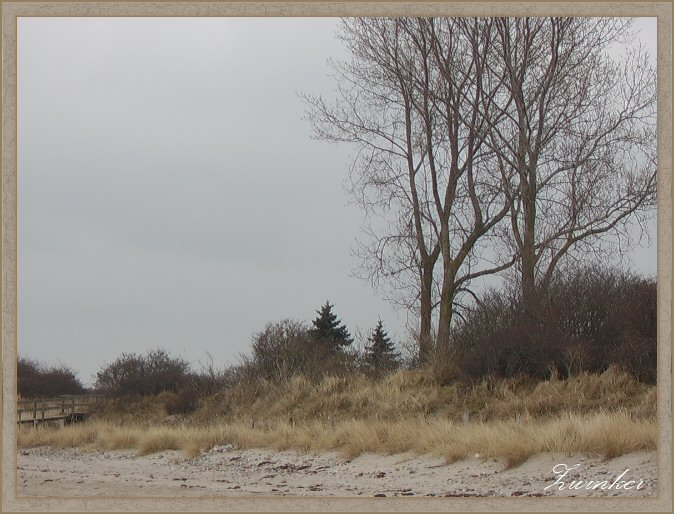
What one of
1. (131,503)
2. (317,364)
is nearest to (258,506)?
(131,503)

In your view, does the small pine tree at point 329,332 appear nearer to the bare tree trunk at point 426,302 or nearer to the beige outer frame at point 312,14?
the bare tree trunk at point 426,302

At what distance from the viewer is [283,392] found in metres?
20.4

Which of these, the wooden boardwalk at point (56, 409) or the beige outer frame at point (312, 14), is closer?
the beige outer frame at point (312, 14)

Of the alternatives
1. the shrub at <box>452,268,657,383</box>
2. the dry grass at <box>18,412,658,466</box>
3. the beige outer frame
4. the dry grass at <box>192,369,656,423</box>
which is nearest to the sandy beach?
the dry grass at <box>18,412,658,466</box>

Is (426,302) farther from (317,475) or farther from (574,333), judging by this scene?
(317,475)

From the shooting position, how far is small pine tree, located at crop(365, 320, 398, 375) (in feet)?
66.4

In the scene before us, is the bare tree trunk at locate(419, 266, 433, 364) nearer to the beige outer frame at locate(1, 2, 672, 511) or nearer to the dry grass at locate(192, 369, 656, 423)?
the dry grass at locate(192, 369, 656, 423)

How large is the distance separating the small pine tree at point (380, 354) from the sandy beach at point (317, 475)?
5.13 metres

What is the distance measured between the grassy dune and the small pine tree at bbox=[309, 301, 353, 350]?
2.91 metres

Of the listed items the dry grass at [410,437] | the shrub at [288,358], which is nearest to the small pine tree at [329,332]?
the shrub at [288,358]

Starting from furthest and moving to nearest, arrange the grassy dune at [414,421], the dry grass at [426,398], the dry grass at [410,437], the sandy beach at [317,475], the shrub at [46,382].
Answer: the shrub at [46,382], the dry grass at [426,398], the grassy dune at [414,421], the dry grass at [410,437], the sandy beach at [317,475]

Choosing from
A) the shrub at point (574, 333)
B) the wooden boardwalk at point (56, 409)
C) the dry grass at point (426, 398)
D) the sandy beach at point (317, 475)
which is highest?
the shrub at point (574, 333)

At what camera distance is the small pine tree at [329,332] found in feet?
77.8
